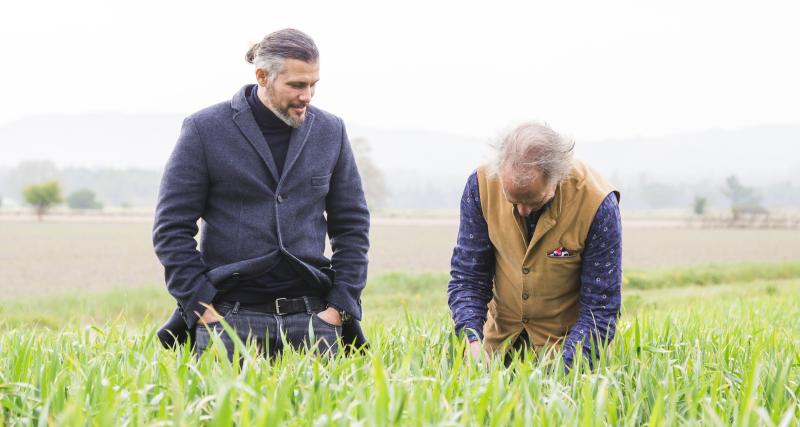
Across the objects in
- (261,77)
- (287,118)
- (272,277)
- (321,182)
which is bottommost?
(272,277)

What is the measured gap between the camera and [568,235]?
3125 mm

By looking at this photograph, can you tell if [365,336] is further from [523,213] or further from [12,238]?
[12,238]

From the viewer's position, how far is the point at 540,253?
10.5ft

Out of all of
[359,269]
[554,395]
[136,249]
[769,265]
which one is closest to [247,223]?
[359,269]

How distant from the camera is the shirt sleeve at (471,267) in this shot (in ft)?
10.6

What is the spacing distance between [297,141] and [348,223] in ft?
1.56

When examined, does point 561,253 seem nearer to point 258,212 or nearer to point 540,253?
point 540,253

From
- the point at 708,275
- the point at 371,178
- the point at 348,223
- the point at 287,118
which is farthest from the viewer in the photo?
the point at 371,178

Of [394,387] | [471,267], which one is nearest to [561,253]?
[471,267]

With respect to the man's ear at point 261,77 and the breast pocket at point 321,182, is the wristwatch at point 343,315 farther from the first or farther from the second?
the man's ear at point 261,77

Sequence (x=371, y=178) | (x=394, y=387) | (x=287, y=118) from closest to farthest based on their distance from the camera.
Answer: (x=394, y=387)
(x=287, y=118)
(x=371, y=178)

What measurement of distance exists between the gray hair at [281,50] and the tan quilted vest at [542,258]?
86 cm

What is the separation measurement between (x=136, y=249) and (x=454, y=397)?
27.0 meters

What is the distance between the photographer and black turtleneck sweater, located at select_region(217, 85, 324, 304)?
134 inches
